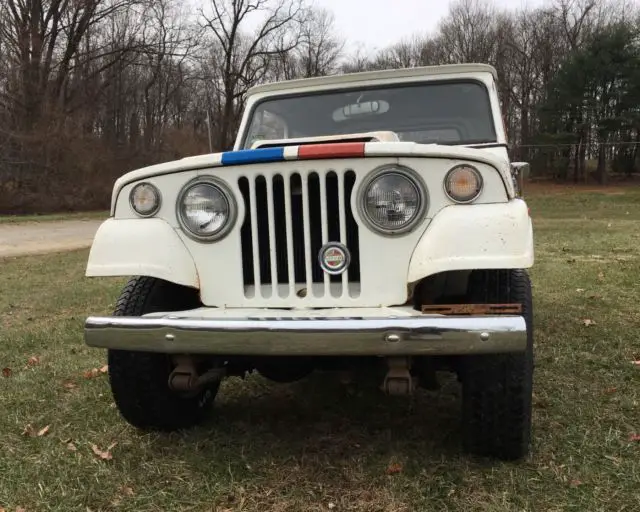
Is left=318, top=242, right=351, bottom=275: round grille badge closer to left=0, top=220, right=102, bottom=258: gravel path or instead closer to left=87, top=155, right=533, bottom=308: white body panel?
left=87, top=155, right=533, bottom=308: white body panel

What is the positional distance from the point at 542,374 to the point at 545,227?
42.3 ft

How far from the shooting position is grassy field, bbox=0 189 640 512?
2260mm

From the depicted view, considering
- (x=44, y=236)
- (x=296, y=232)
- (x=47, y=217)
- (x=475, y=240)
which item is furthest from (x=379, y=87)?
(x=47, y=217)

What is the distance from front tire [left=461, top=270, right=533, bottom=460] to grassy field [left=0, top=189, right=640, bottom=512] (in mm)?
188

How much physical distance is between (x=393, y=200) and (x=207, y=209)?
2.36 ft

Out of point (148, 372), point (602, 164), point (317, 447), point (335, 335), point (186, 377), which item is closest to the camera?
point (335, 335)

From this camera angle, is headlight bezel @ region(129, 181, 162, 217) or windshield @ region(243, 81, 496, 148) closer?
headlight bezel @ region(129, 181, 162, 217)

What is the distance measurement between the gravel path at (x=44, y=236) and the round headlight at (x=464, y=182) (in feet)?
36.0

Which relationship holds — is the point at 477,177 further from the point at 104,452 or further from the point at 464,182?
the point at 104,452

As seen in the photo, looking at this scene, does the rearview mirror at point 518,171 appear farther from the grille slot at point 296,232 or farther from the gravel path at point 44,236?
the gravel path at point 44,236

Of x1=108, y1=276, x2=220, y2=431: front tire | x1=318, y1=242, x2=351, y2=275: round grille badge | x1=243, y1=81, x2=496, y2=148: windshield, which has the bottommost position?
x1=108, y1=276, x2=220, y2=431: front tire

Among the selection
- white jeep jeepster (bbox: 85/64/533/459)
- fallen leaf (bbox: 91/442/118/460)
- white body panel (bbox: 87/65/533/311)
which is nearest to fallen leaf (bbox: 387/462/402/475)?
white jeep jeepster (bbox: 85/64/533/459)

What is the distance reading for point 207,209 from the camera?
231 cm

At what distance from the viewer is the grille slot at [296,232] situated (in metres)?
2.21
